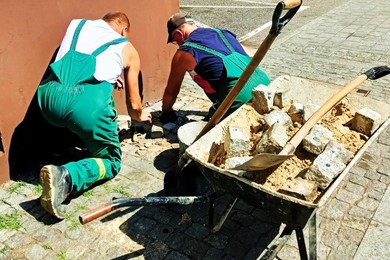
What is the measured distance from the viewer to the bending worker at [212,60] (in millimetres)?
4355

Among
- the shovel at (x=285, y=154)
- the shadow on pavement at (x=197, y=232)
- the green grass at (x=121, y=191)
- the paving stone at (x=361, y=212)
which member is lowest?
the paving stone at (x=361, y=212)

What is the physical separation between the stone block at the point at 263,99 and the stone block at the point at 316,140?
0.60m

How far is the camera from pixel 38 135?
176 inches

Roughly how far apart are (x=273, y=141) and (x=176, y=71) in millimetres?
2035

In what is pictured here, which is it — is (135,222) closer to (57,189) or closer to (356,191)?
(57,189)

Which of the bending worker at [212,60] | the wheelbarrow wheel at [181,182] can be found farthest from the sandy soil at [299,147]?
the bending worker at [212,60]

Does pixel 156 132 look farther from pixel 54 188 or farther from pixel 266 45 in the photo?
pixel 266 45

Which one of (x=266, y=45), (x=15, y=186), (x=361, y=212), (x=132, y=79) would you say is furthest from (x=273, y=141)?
(x=15, y=186)

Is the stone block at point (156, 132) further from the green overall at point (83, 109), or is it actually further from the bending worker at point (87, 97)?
the green overall at point (83, 109)

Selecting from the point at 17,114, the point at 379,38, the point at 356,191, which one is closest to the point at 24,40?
the point at 17,114

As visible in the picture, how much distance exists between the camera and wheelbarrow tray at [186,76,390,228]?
8.50ft

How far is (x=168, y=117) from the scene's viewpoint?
536cm

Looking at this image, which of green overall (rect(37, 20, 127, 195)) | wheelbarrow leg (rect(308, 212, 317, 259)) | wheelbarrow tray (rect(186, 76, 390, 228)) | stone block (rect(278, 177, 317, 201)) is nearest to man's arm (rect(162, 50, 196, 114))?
green overall (rect(37, 20, 127, 195))

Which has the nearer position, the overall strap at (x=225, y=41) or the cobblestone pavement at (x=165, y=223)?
the cobblestone pavement at (x=165, y=223)
